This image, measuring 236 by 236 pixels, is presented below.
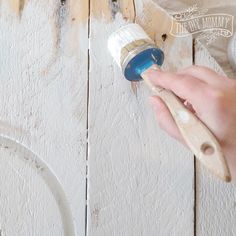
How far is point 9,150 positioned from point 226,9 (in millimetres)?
576

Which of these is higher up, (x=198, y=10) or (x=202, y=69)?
(x=198, y=10)

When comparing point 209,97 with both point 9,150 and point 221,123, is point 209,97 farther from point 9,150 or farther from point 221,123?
point 9,150

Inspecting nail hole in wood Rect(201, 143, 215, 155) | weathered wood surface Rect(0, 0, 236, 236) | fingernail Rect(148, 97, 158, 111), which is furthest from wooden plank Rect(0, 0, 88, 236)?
nail hole in wood Rect(201, 143, 215, 155)

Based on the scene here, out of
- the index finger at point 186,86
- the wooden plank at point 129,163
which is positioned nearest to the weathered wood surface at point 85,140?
the wooden plank at point 129,163

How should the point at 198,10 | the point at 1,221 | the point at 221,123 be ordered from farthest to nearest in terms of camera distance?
the point at 198,10 < the point at 1,221 < the point at 221,123

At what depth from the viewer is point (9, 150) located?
0.72m

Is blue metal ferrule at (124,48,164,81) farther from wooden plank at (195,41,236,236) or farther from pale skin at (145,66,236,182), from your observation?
wooden plank at (195,41,236,236)

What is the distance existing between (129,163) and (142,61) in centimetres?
15

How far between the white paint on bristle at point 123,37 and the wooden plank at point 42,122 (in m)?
0.05

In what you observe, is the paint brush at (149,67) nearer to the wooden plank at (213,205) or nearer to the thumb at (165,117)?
the thumb at (165,117)

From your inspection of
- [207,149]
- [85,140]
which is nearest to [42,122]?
[85,140]

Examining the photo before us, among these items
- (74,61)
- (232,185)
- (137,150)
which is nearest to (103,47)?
(74,61)

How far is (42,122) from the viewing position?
0.73m

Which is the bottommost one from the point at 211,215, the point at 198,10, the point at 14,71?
the point at 211,215
